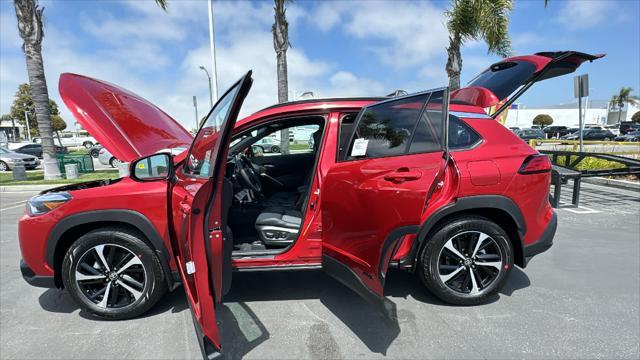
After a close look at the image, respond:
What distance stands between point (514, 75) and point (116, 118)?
4004 mm

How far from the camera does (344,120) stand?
2816 millimetres

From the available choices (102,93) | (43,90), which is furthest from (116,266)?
(43,90)

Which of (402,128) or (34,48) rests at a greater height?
(34,48)

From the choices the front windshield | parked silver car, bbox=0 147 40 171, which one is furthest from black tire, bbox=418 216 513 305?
parked silver car, bbox=0 147 40 171

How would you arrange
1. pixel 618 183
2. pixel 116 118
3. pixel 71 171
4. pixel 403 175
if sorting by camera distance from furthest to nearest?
pixel 71 171 < pixel 618 183 < pixel 116 118 < pixel 403 175

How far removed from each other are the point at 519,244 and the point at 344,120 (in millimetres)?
1809

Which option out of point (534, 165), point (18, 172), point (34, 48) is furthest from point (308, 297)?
point (18, 172)

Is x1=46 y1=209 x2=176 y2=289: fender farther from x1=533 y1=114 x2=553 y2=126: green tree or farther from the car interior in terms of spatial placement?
x1=533 y1=114 x2=553 y2=126: green tree

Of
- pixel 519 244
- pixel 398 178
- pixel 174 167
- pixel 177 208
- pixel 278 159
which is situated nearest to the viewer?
pixel 398 178

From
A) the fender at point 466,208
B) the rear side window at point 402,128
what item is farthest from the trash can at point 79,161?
the fender at point 466,208

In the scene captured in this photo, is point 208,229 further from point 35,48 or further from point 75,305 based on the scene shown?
point 35,48

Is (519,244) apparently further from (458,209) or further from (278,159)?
(278,159)

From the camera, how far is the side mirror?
8.34 feet

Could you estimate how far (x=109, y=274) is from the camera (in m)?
2.57
